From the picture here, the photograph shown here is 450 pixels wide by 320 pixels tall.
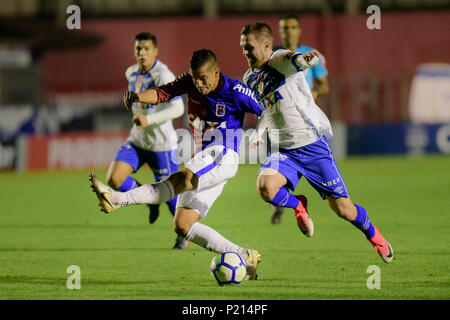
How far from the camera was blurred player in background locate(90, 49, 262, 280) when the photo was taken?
6.41 m

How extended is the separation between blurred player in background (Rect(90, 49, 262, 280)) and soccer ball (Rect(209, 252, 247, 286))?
127mm

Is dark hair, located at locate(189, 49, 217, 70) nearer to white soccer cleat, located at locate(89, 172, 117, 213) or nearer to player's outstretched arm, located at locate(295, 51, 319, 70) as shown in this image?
player's outstretched arm, located at locate(295, 51, 319, 70)

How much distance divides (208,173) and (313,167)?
0.99 metres

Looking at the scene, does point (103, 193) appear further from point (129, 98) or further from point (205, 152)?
point (205, 152)

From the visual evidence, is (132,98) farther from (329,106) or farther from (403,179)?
(329,106)

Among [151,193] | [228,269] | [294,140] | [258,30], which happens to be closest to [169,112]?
[294,140]

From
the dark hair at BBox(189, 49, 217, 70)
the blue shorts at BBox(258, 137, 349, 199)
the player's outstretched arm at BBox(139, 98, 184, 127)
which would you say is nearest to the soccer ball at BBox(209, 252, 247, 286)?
the blue shorts at BBox(258, 137, 349, 199)

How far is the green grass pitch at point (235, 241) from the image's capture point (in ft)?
20.7

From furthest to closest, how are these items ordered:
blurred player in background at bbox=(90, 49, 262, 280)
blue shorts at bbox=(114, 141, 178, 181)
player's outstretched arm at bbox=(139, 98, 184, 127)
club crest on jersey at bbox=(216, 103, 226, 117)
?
blue shorts at bbox=(114, 141, 178, 181), player's outstretched arm at bbox=(139, 98, 184, 127), club crest on jersey at bbox=(216, 103, 226, 117), blurred player in background at bbox=(90, 49, 262, 280)

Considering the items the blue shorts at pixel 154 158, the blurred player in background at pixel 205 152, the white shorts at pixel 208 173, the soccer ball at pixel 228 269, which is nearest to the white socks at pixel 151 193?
the blurred player in background at pixel 205 152

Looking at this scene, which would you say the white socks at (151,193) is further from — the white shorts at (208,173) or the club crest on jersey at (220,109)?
the club crest on jersey at (220,109)

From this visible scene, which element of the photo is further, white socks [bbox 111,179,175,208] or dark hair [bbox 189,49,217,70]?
dark hair [bbox 189,49,217,70]

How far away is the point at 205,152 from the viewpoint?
672 centimetres

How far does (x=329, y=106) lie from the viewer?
2475 centimetres
